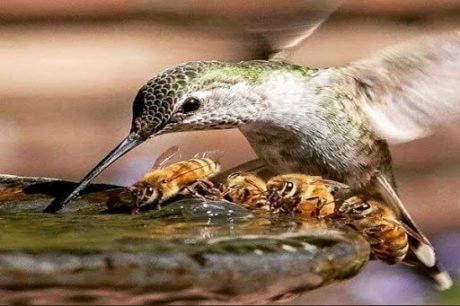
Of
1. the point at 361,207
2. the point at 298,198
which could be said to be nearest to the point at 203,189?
the point at 298,198

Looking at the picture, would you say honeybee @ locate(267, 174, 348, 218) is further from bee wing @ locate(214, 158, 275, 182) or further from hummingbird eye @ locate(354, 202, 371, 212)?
bee wing @ locate(214, 158, 275, 182)

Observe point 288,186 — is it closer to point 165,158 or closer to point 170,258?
point 165,158

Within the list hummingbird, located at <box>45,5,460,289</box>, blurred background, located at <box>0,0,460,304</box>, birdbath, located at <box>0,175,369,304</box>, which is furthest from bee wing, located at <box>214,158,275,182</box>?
blurred background, located at <box>0,0,460,304</box>

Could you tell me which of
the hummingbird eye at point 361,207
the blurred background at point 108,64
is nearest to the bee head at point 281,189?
the hummingbird eye at point 361,207

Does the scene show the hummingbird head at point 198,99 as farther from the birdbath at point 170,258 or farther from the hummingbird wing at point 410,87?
the birdbath at point 170,258

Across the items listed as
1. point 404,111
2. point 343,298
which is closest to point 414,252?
point 404,111

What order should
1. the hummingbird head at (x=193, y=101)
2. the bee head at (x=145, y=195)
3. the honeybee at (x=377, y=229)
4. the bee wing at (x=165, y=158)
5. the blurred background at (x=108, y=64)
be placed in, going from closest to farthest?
the bee head at (x=145, y=195) < the honeybee at (x=377, y=229) < the hummingbird head at (x=193, y=101) < the bee wing at (x=165, y=158) < the blurred background at (x=108, y=64)
